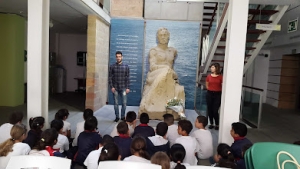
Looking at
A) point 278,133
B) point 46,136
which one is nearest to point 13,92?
point 46,136

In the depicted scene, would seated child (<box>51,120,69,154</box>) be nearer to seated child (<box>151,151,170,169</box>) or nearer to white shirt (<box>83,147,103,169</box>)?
white shirt (<box>83,147,103,169</box>)

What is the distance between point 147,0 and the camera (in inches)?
303

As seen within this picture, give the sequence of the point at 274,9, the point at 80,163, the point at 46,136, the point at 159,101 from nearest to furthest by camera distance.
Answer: the point at 46,136 → the point at 80,163 → the point at 274,9 → the point at 159,101

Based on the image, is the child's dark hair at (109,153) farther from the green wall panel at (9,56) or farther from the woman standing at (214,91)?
the green wall panel at (9,56)

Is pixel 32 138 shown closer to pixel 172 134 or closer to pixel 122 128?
pixel 122 128

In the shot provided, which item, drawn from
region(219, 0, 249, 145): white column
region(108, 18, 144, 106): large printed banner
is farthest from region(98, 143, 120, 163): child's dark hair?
region(108, 18, 144, 106): large printed banner

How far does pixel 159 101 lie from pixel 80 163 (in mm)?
3301

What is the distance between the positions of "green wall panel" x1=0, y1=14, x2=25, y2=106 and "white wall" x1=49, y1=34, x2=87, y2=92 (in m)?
3.82

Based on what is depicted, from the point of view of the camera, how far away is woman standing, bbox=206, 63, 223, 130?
5.11 metres

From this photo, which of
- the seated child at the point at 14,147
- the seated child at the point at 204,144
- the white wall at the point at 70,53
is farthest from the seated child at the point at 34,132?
the white wall at the point at 70,53

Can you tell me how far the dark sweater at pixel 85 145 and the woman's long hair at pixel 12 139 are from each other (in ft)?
2.01

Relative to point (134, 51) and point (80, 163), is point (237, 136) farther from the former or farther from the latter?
point (134, 51)

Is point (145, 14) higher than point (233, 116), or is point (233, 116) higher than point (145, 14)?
point (145, 14)

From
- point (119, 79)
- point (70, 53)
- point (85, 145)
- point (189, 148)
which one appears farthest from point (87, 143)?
point (70, 53)
